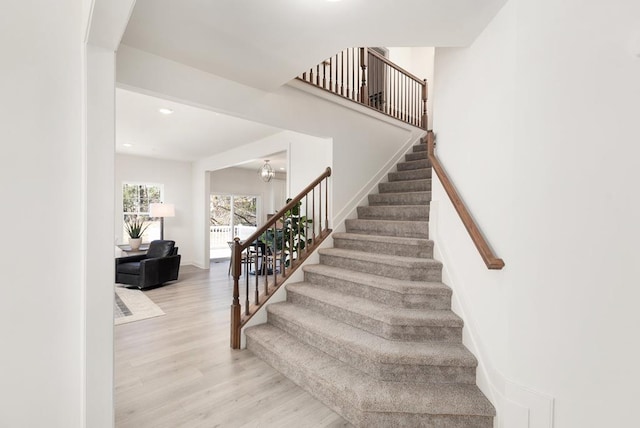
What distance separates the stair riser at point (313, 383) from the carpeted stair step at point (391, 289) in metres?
0.87

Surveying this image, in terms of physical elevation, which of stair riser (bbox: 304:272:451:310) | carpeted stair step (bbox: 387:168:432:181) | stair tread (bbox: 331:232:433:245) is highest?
carpeted stair step (bbox: 387:168:432:181)

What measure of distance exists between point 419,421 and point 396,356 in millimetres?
384

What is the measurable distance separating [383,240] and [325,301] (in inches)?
37.5

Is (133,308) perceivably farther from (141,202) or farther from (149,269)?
(141,202)

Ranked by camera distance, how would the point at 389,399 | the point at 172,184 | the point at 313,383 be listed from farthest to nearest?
the point at 172,184
the point at 313,383
the point at 389,399

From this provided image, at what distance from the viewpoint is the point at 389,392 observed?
1.91 m

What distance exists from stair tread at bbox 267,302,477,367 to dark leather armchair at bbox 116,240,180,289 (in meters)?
3.66

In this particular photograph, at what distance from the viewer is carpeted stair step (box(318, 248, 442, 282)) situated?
266 centimetres

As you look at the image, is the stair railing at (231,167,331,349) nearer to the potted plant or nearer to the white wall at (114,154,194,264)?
the potted plant

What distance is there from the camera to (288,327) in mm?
2809

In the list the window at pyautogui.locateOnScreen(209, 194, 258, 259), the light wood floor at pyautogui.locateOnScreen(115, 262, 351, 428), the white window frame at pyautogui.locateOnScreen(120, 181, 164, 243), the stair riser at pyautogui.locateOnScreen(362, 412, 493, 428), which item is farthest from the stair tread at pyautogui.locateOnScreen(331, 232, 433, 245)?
the window at pyautogui.locateOnScreen(209, 194, 258, 259)

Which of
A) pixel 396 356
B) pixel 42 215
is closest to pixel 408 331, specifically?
pixel 396 356

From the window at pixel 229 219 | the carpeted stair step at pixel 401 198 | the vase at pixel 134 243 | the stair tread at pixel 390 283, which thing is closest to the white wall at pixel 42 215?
the stair tread at pixel 390 283

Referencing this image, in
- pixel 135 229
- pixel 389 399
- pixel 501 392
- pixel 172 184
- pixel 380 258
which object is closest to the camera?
pixel 501 392
